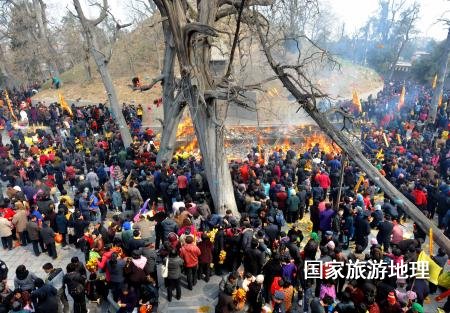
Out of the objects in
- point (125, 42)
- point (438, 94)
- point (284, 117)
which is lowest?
point (284, 117)

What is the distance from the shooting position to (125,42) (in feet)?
127

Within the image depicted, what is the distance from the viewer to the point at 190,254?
8.52 m

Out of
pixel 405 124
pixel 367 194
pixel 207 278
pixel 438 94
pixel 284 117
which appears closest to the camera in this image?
pixel 207 278

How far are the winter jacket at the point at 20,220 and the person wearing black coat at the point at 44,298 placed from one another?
3969mm

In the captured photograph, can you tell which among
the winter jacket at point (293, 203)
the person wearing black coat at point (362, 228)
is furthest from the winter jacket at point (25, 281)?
the person wearing black coat at point (362, 228)

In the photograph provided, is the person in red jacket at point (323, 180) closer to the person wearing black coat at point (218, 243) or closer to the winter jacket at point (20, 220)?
the person wearing black coat at point (218, 243)

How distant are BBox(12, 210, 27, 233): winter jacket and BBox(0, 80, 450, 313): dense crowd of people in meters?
0.03

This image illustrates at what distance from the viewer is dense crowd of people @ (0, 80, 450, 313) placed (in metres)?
7.42

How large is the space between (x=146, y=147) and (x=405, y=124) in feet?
43.9

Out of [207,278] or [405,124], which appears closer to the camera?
[207,278]

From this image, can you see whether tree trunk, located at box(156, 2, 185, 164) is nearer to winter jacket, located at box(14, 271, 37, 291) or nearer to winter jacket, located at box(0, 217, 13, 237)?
winter jacket, located at box(0, 217, 13, 237)

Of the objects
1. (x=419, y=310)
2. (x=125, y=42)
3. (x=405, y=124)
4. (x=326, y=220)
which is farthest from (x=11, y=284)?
(x=125, y=42)

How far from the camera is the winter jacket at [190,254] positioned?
8.45m

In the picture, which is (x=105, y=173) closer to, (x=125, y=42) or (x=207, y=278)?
(x=207, y=278)
